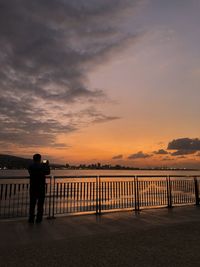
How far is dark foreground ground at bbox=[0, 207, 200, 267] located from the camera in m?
5.25

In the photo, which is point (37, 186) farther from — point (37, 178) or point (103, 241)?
point (103, 241)

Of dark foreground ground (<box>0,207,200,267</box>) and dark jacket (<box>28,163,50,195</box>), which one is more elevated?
dark jacket (<box>28,163,50,195</box>)

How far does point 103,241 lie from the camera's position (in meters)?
6.70

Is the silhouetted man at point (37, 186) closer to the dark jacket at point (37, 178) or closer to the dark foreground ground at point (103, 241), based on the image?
the dark jacket at point (37, 178)

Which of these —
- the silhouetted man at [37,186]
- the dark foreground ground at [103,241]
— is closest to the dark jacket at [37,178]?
the silhouetted man at [37,186]

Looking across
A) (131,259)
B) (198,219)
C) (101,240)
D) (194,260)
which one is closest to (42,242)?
(101,240)

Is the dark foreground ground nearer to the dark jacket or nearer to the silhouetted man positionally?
the silhouetted man

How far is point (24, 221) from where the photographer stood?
371 inches

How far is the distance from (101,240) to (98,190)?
5.11m

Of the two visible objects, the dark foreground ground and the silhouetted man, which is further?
the silhouetted man

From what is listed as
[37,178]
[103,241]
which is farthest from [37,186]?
[103,241]

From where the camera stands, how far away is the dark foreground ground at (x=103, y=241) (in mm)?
5254

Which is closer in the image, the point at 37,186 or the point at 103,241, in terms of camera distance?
the point at 103,241

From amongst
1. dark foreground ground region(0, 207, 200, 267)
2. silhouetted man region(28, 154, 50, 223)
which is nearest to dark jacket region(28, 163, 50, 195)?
silhouetted man region(28, 154, 50, 223)
